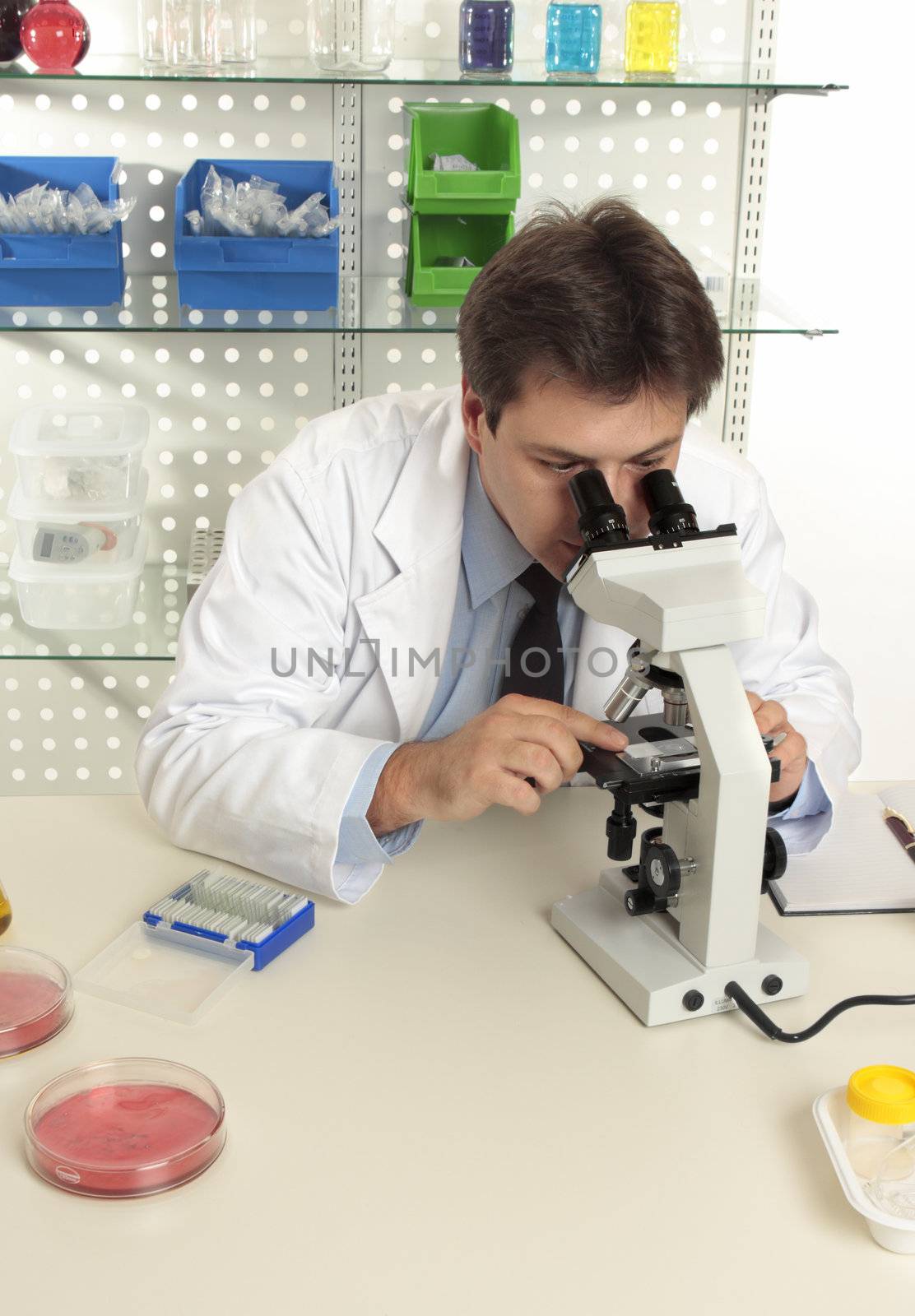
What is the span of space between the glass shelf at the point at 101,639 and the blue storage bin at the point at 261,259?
58 centimetres

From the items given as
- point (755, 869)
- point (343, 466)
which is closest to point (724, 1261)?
point (755, 869)

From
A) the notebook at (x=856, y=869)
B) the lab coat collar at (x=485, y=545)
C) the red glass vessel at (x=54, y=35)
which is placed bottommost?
the notebook at (x=856, y=869)

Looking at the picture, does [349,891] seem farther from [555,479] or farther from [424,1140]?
[555,479]

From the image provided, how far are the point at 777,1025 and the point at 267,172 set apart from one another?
5.85ft

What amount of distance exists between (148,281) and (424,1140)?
6.19ft

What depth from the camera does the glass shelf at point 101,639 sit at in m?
2.38

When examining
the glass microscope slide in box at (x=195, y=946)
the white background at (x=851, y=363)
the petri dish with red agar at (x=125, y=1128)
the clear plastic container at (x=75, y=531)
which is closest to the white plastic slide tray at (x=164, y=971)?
the glass microscope slide in box at (x=195, y=946)

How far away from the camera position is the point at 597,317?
1.37 meters

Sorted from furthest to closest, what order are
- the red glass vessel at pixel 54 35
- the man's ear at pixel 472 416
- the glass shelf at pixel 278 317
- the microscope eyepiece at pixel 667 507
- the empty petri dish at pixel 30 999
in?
the glass shelf at pixel 278 317 < the red glass vessel at pixel 54 35 < the man's ear at pixel 472 416 < the microscope eyepiece at pixel 667 507 < the empty petri dish at pixel 30 999

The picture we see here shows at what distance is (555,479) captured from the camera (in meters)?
1.45

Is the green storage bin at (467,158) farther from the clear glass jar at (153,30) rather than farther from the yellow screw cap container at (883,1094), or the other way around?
the yellow screw cap container at (883,1094)

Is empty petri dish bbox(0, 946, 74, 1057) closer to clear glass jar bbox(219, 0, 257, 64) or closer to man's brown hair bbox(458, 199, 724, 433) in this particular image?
man's brown hair bbox(458, 199, 724, 433)

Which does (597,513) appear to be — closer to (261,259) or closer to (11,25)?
(261,259)

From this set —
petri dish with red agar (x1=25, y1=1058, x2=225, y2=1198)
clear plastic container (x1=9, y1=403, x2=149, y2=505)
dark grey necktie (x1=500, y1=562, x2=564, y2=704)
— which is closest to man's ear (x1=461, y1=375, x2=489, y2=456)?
dark grey necktie (x1=500, y1=562, x2=564, y2=704)
